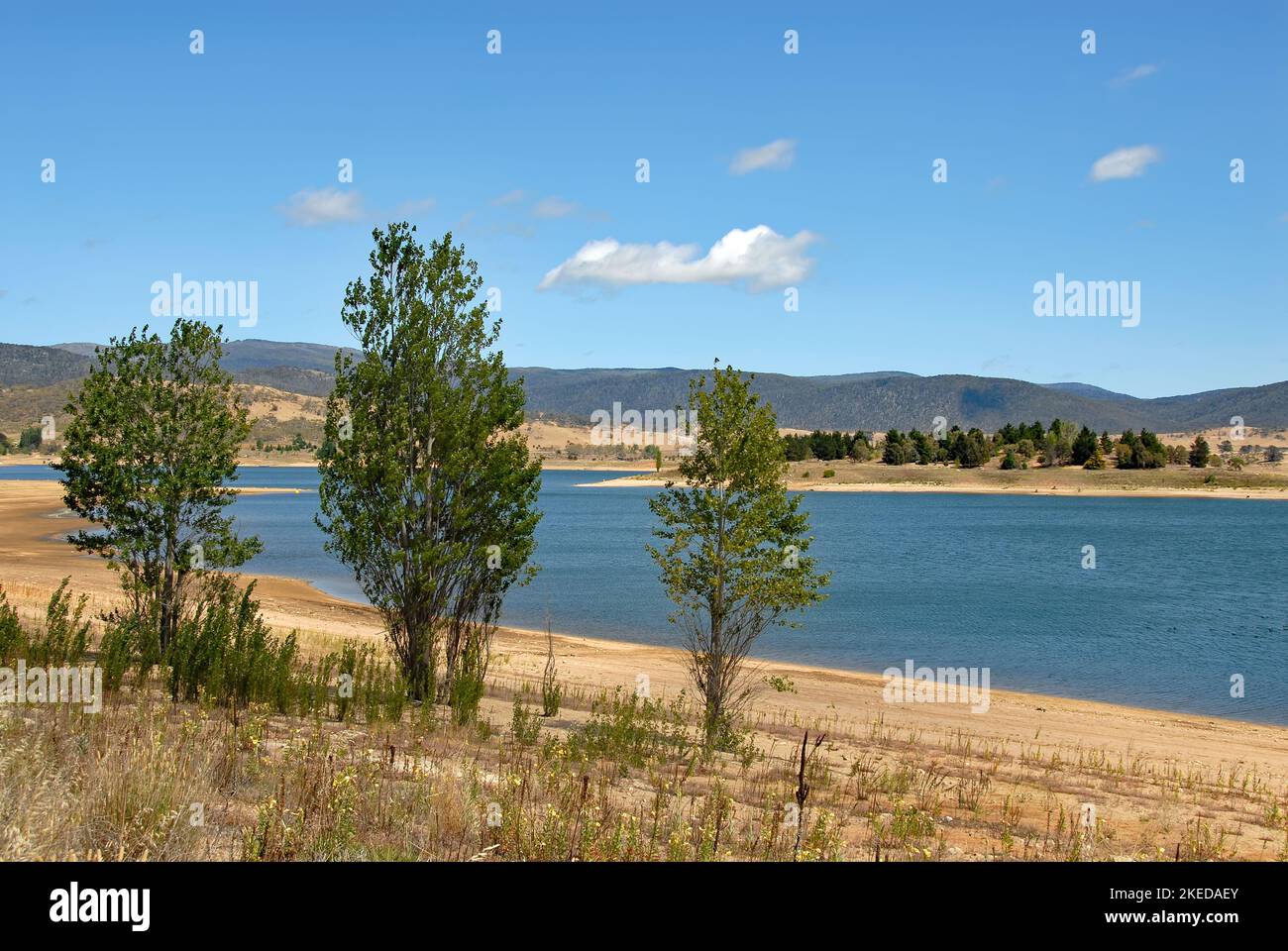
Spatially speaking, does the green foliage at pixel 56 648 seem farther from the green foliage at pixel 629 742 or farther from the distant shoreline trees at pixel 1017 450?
the distant shoreline trees at pixel 1017 450

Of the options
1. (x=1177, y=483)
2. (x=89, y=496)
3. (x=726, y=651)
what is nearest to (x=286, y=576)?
(x=89, y=496)

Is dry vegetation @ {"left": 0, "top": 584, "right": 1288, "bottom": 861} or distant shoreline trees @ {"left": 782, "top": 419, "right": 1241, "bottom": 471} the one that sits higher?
distant shoreline trees @ {"left": 782, "top": 419, "right": 1241, "bottom": 471}

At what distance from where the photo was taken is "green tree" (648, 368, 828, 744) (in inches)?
626

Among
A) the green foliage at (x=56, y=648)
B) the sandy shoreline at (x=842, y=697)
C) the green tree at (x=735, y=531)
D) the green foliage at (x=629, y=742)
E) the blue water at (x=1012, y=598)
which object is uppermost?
the green tree at (x=735, y=531)

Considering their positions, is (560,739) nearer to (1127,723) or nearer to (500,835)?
(500,835)

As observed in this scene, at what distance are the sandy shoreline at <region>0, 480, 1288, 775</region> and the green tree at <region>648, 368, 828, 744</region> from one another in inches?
222

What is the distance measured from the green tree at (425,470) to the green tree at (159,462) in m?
2.47

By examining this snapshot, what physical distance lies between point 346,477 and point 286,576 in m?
37.2

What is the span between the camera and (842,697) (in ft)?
80.3

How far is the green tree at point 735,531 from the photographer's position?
15.9m

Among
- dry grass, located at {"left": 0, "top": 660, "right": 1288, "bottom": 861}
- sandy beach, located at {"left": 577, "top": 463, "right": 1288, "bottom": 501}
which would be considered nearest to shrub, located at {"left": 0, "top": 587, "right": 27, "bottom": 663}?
dry grass, located at {"left": 0, "top": 660, "right": 1288, "bottom": 861}

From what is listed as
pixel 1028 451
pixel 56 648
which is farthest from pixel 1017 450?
pixel 56 648

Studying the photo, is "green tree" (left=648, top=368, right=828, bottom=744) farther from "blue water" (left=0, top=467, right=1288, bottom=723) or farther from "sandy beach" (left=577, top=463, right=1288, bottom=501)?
"sandy beach" (left=577, top=463, right=1288, bottom=501)

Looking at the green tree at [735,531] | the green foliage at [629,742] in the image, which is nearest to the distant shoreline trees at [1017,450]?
the green tree at [735,531]
